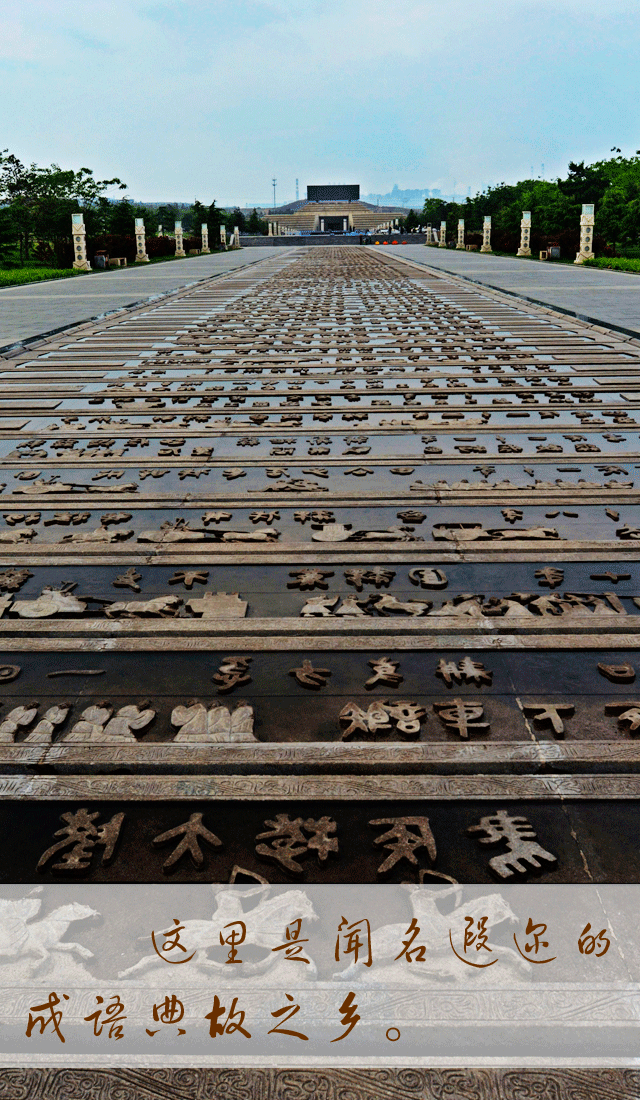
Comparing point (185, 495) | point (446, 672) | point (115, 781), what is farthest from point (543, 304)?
point (115, 781)

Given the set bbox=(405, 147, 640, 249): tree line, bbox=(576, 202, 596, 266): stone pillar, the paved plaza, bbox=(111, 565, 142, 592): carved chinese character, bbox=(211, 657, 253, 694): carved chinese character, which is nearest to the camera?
the paved plaza

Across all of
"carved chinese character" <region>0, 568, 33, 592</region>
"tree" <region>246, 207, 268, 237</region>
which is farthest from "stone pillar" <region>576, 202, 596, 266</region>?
"tree" <region>246, 207, 268, 237</region>

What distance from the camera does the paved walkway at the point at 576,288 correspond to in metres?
10.6

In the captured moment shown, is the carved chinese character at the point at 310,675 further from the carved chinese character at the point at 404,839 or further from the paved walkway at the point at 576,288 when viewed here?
the paved walkway at the point at 576,288

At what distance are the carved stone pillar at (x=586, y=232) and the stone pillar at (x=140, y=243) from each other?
16379 millimetres

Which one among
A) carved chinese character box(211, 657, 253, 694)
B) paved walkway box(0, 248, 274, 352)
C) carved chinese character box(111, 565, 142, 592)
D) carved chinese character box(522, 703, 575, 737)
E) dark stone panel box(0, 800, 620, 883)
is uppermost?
paved walkway box(0, 248, 274, 352)

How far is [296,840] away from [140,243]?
31733 millimetres

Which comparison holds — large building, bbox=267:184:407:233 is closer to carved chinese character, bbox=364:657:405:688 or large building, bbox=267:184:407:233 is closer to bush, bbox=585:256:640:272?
bush, bbox=585:256:640:272

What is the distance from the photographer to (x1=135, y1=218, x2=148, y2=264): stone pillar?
1160 inches

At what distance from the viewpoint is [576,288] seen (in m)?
14.9

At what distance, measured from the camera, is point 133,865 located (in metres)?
1.74

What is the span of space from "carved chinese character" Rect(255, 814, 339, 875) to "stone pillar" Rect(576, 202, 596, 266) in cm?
2501

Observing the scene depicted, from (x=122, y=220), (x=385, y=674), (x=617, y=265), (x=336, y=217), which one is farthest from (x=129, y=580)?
(x=336, y=217)

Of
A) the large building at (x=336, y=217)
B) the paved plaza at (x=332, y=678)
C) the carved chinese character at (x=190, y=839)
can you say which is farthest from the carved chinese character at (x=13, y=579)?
the large building at (x=336, y=217)
